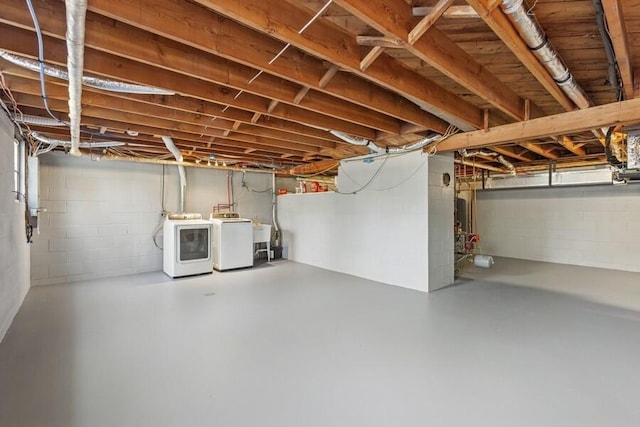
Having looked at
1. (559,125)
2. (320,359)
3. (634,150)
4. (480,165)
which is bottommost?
(320,359)

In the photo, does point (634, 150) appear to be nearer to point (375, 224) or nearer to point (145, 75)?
point (375, 224)

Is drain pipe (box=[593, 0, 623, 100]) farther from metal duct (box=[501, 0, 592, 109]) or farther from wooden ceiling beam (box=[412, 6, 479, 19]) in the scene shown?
wooden ceiling beam (box=[412, 6, 479, 19])

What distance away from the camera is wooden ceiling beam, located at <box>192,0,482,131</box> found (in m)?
1.57

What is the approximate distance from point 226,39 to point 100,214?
4.62 meters

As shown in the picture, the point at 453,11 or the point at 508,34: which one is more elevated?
the point at 453,11

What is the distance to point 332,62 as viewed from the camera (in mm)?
1973

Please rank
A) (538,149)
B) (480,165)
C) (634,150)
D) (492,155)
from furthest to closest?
(480,165), (492,155), (538,149), (634,150)

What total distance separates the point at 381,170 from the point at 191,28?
3632 millimetres

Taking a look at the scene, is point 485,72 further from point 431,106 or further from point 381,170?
point 381,170

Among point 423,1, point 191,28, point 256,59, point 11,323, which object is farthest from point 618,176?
point 11,323

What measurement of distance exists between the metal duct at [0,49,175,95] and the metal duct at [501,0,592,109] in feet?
7.81

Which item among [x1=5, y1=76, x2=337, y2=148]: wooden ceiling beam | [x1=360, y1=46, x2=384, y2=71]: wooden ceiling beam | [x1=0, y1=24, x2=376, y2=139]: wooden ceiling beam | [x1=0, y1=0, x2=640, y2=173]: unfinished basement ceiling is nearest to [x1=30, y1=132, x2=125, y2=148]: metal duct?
[x1=0, y1=0, x2=640, y2=173]: unfinished basement ceiling

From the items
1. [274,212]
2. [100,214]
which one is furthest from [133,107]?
[274,212]

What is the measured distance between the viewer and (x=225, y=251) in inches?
222
